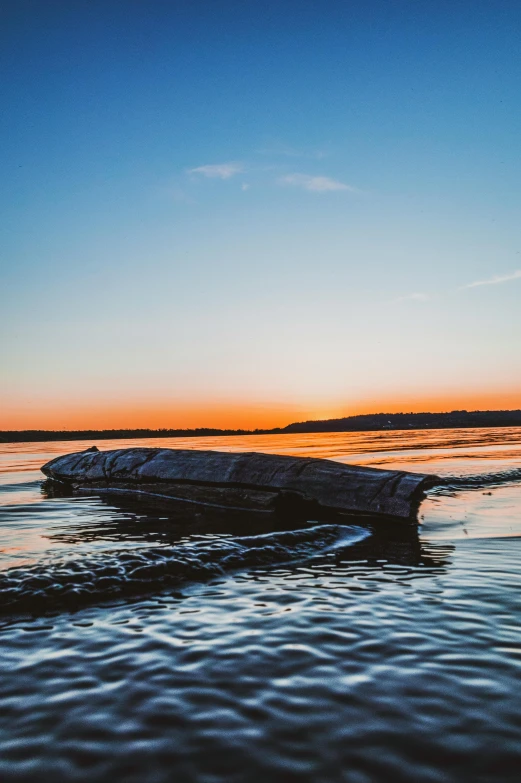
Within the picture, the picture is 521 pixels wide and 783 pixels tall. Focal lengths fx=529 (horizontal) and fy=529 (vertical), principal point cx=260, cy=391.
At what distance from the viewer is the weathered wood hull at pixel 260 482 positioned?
7.18 meters

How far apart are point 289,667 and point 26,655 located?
56.6 inches

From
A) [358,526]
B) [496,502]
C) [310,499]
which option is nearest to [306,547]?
[358,526]

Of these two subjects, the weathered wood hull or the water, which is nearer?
the water

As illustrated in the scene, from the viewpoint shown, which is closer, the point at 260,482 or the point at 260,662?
the point at 260,662

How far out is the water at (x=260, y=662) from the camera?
6.24 feet

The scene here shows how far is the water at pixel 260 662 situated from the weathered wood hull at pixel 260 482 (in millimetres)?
1570

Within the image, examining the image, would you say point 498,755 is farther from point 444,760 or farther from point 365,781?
point 365,781

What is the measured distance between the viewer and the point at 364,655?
2766mm

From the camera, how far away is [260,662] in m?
2.71

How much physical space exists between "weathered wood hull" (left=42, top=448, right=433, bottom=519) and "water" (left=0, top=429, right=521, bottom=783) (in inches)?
61.8

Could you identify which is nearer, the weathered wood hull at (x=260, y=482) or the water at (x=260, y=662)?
the water at (x=260, y=662)

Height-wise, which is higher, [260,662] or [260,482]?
[260,482]

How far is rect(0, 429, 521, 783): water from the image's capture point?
1.90 metres

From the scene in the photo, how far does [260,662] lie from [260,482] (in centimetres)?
547
